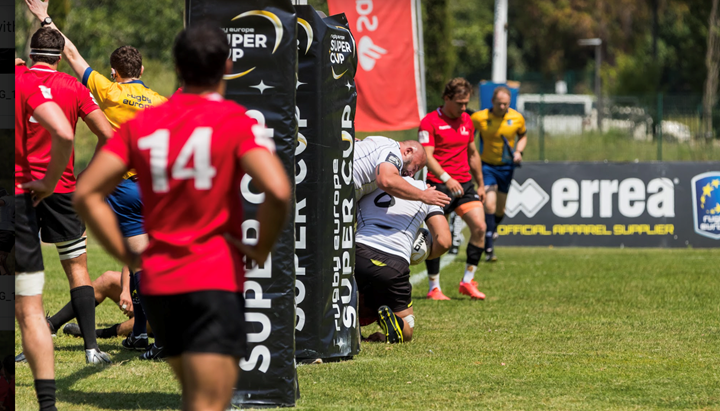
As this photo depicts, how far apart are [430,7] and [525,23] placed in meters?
30.9

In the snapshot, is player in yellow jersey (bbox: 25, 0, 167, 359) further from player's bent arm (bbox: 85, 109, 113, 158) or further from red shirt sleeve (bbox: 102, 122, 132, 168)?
red shirt sleeve (bbox: 102, 122, 132, 168)

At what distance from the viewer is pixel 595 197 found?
15.9 meters

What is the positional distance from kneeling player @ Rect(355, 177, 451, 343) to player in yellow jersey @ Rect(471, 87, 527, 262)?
18.9 ft

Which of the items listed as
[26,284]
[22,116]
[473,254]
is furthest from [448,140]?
[26,284]

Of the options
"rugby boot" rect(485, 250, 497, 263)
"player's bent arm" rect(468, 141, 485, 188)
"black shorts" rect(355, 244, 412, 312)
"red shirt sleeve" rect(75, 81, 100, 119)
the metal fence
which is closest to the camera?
"red shirt sleeve" rect(75, 81, 100, 119)

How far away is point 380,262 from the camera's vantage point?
748 centimetres

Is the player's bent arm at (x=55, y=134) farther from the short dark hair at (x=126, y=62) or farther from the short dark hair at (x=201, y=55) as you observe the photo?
the short dark hair at (x=126, y=62)

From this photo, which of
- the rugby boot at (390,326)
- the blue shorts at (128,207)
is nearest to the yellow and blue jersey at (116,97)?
the blue shorts at (128,207)

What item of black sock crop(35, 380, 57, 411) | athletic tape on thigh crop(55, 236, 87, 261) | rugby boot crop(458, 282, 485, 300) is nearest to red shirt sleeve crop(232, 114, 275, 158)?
black sock crop(35, 380, 57, 411)

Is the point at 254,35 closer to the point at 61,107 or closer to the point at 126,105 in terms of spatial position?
the point at 61,107

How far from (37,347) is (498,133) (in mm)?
9741

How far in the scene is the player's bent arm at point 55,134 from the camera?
4527 mm

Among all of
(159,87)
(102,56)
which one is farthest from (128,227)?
(159,87)

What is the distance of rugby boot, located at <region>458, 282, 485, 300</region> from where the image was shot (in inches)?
391
